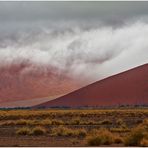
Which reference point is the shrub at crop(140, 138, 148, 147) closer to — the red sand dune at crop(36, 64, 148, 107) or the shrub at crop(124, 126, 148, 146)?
the shrub at crop(124, 126, 148, 146)

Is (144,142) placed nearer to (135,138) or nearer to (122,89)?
(135,138)

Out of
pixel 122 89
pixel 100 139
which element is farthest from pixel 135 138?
pixel 122 89

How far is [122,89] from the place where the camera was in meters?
150

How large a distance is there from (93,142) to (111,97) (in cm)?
12523

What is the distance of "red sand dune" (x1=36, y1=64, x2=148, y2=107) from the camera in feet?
483

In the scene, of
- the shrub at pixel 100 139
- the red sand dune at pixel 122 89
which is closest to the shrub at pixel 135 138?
the shrub at pixel 100 139

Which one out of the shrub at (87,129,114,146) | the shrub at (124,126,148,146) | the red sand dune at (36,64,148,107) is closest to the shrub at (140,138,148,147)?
the shrub at (124,126,148,146)

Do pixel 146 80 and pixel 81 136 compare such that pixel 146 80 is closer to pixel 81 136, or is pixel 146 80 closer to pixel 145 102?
pixel 145 102

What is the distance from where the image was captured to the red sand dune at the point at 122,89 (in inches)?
5792

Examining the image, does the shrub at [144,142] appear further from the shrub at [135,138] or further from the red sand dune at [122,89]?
the red sand dune at [122,89]

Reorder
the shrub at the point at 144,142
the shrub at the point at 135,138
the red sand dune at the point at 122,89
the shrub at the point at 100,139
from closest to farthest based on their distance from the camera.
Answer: the shrub at the point at 144,142 → the shrub at the point at 135,138 → the shrub at the point at 100,139 → the red sand dune at the point at 122,89

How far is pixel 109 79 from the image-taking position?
15475 centimetres

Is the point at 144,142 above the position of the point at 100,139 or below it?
below

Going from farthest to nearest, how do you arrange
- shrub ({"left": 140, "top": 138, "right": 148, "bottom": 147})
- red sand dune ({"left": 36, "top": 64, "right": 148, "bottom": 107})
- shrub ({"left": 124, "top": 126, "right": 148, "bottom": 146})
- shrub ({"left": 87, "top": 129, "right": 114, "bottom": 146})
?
red sand dune ({"left": 36, "top": 64, "right": 148, "bottom": 107})
shrub ({"left": 87, "top": 129, "right": 114, "bottom": 146})
shrub ({"left": 124, "top": 126, "right": 148, "bottom": 146})
shrub ({"left": 140, "top": 138, "right": 148, "bottom": 147})
